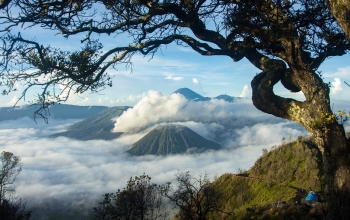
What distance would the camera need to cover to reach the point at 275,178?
39688 millimetres

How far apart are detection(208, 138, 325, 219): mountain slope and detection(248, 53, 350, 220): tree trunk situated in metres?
29.9

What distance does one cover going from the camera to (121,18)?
636 centimetres

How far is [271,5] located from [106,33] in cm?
332

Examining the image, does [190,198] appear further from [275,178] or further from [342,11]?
[275,178]

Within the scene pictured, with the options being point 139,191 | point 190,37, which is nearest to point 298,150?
point 139,191

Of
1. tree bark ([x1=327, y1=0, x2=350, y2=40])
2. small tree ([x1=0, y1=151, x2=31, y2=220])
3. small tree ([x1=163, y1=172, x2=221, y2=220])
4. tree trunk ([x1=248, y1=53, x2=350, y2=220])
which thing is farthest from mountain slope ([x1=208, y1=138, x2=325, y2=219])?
tree bark ([x1=327, y1=0, x2=350, y2=40])

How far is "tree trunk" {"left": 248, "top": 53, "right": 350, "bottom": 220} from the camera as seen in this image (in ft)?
14.3

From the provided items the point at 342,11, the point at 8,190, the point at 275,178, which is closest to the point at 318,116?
the point at 342,11

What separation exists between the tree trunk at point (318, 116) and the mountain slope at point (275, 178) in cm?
2990

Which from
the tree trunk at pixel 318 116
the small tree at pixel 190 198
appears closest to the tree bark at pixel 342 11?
the tree trunk at pixel 318 116

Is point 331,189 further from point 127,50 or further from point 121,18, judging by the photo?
point 121,18

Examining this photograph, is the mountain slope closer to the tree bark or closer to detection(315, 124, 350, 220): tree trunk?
detection(315, 124, 350, 220): tree trunk

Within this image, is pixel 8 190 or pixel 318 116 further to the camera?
pixel 8 190

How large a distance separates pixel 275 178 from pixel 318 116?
37.9 meters
